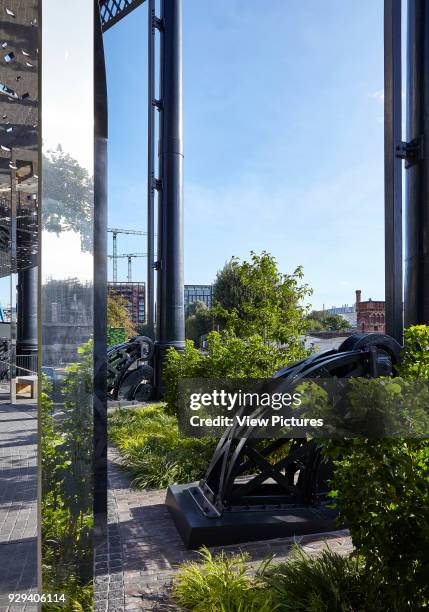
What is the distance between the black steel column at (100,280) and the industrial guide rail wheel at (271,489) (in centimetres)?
221

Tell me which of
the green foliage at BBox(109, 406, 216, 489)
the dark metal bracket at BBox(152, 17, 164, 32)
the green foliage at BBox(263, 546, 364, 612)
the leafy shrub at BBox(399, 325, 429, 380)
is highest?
the dark metal bracket at BBox(152, 17, 164, 32)

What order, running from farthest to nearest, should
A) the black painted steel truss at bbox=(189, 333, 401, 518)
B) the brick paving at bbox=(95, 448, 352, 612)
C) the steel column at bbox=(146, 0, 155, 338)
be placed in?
1. the steel column at bbox=(146, 0, 155, 338)
2. the black painted steel truss at bbox=(189, 333, 401, 518)
3. the brick paving at bbox=(95, 448, 352, 612)

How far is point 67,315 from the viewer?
1960 millimetres

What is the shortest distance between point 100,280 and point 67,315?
0.23 meters

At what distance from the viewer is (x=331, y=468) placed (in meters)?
4.44

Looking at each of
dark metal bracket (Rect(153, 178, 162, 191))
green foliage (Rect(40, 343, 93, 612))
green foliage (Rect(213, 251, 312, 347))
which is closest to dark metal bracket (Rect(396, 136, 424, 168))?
green foliage (Rect(213, 251, 312, 347))

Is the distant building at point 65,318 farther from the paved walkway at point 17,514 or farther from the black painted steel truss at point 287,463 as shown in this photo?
the black painted steel truss at point 287,463

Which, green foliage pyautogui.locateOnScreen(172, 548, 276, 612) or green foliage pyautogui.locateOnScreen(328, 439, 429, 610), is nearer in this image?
green foliage pyautogui.locateOnScreen(328, 439, 429, 610)

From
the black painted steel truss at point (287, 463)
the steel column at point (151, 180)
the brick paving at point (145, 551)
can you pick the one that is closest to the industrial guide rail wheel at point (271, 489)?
the black painted steel truss at point (287, 463)

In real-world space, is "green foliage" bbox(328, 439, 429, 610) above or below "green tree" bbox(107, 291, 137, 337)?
below

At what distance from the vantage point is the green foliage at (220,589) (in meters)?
2.69

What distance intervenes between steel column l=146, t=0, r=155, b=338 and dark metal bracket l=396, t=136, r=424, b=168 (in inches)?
335

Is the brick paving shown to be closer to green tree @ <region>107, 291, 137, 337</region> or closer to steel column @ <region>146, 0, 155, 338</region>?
steel column @ <region>146, 0, 155, 338</region>

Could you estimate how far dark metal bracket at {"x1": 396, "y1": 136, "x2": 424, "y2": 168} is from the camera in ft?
18.1
